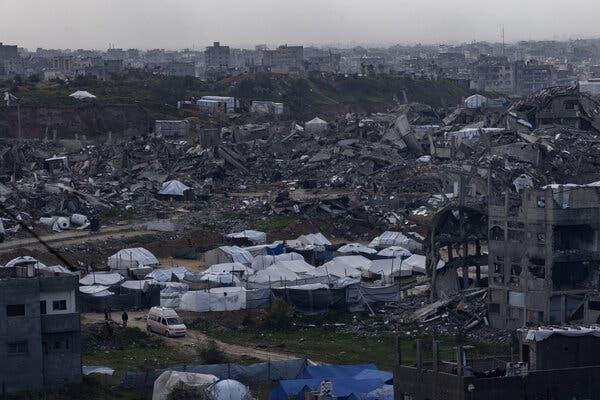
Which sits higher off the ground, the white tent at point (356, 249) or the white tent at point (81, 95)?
the white tent at point (81, 95)

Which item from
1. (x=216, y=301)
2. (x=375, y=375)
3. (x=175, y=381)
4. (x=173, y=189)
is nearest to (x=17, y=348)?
(x=175, y=381)

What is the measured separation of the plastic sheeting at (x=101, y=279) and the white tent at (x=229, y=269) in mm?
1848

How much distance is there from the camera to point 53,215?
133 ft

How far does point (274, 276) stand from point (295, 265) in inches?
55.4

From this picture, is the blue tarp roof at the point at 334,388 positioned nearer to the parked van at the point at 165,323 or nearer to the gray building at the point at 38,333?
the gray building at the point at 38,333

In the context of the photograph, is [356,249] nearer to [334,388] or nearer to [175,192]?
[175,192]

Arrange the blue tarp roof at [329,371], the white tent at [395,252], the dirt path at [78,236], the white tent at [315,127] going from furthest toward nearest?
the white tent at [315,127]
the dirt path at [78,236]
the white tent at [395,252]
the blue tarp roof at [329,371]

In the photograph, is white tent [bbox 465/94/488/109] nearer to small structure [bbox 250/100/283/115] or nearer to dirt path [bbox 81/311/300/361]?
small structure [bbox 250/100/283/115]

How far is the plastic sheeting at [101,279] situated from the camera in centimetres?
2988

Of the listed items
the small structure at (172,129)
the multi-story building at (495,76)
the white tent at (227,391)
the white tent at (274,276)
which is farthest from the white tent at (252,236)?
the multi-story building at (495,76)

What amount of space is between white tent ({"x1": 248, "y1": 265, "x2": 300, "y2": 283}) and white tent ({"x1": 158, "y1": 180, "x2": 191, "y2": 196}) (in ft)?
50.0

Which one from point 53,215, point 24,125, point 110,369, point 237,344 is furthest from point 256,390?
point 24,125

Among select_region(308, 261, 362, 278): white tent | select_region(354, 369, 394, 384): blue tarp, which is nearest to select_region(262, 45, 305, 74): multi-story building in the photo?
select_region(308, 261, 362, 278): white tent

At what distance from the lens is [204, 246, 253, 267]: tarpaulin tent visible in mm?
33188
